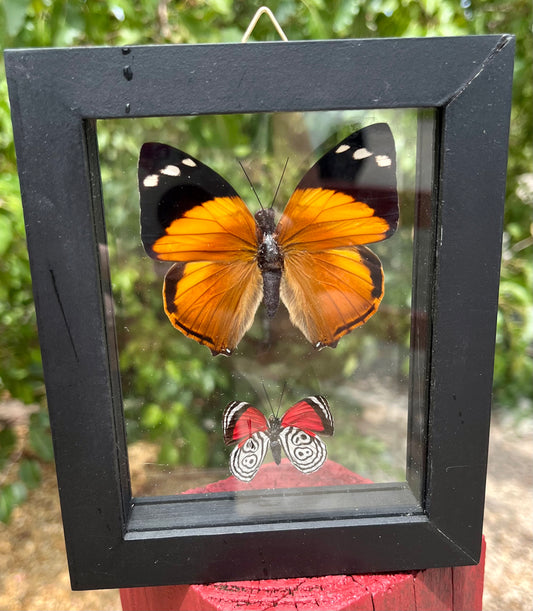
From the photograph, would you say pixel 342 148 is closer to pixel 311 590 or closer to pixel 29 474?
pixel 311 590

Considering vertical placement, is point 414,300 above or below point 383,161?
below

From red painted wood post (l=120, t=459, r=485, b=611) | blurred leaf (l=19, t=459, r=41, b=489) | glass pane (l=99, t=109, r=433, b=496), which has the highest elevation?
glass pane (l=99, t=109, r=433, b=496)

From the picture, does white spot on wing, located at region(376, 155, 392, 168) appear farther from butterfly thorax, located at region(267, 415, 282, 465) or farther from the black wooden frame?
butterfly thorax, located at region(267, 415, 282, 465)

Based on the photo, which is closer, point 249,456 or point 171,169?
point 171,169

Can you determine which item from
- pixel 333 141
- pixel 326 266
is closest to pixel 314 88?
pixel 333 141

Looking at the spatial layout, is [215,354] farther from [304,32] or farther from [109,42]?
[109,42]

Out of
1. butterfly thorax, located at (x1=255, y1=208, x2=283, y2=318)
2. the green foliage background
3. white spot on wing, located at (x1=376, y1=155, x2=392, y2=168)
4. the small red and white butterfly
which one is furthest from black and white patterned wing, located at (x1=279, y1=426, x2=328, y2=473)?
white spot on wing, located at (x1=376, y1=155, x2=392, y2=168)

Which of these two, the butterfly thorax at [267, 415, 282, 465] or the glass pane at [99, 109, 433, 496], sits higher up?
the glass pane at [99, 109, 433, 496]

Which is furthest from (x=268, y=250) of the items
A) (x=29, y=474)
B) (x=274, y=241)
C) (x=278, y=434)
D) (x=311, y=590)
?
(x=29, y=474)
